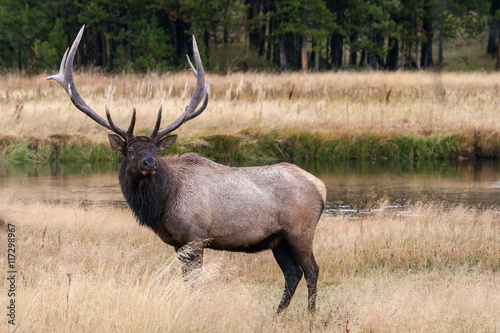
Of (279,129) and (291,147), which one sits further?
(279,129)

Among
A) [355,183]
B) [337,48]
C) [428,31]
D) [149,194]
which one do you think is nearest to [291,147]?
[355,183]

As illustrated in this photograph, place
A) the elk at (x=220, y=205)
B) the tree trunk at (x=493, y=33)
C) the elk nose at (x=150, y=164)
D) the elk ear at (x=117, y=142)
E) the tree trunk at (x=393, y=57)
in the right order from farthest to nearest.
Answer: the tree trunk at (x=393, y=57), the tree trunk at (x=493, y=33), the elk ear at (x=117, y=142), the elk at (x=220, y=205), the elk nose at (x=150, y=164)

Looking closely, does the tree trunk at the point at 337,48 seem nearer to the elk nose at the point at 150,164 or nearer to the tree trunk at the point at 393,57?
the tree trunk at the point at 393,57

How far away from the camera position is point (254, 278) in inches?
308

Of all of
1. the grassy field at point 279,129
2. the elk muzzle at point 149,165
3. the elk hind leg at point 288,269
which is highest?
the elk muzzle at point 149,165

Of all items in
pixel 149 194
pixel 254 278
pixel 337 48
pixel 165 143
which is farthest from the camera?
pixel 337 48

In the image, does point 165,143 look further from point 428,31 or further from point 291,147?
point 428,31

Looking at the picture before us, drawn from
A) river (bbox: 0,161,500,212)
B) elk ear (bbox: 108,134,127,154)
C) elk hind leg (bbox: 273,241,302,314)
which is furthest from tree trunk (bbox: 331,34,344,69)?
elk ear (bbox: 108,134,127,154)

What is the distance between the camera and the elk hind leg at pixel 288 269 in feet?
21.9

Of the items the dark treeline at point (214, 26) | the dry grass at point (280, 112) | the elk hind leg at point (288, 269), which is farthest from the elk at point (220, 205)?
the dark treeline at point (214, 26)

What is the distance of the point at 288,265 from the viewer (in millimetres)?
6855

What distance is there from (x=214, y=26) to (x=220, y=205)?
127 ft

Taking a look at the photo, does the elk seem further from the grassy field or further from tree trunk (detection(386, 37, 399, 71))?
tree trunk (detection(386, 37, 399, 71))

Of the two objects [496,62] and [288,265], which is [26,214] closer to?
[288,265]
